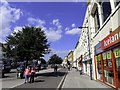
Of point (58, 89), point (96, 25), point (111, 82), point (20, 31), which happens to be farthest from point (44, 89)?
point (20, 31)

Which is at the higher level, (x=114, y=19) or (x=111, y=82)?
(x=114, y=19)

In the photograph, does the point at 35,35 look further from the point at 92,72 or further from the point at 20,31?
the point at 92,72

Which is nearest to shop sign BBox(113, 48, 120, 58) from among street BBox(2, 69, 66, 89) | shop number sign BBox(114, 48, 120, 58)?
shop number sign BBox(114, 48, 120, 58)

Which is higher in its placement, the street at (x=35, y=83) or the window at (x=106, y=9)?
the window at (x=106, y=9)

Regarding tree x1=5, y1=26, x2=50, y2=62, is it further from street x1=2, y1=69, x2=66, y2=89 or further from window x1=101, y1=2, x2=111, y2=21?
window x1=101, y1=2, x2=111, y2=21

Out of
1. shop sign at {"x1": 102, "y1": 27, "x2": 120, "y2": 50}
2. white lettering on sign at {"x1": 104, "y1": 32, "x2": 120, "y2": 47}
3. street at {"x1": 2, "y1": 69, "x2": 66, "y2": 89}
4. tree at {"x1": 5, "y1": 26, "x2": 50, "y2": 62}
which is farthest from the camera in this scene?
tree at {"x1": 5, "y1": 26, "x2": 50, "y2": 62}

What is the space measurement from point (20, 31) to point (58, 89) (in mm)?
24352

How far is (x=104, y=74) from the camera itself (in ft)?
70.2

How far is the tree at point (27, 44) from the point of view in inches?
1527

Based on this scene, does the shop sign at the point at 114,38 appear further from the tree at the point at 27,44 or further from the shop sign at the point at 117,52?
the tree at the point at 27,44

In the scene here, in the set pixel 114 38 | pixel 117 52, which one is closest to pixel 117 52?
pixel 117 52

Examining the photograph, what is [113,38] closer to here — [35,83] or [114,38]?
[114,38]

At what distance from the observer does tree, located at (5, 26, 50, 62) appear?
38.8 m

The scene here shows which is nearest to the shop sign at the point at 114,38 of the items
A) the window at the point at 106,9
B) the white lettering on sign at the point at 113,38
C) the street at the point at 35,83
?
the white lettering on sign at the point at 113,38
